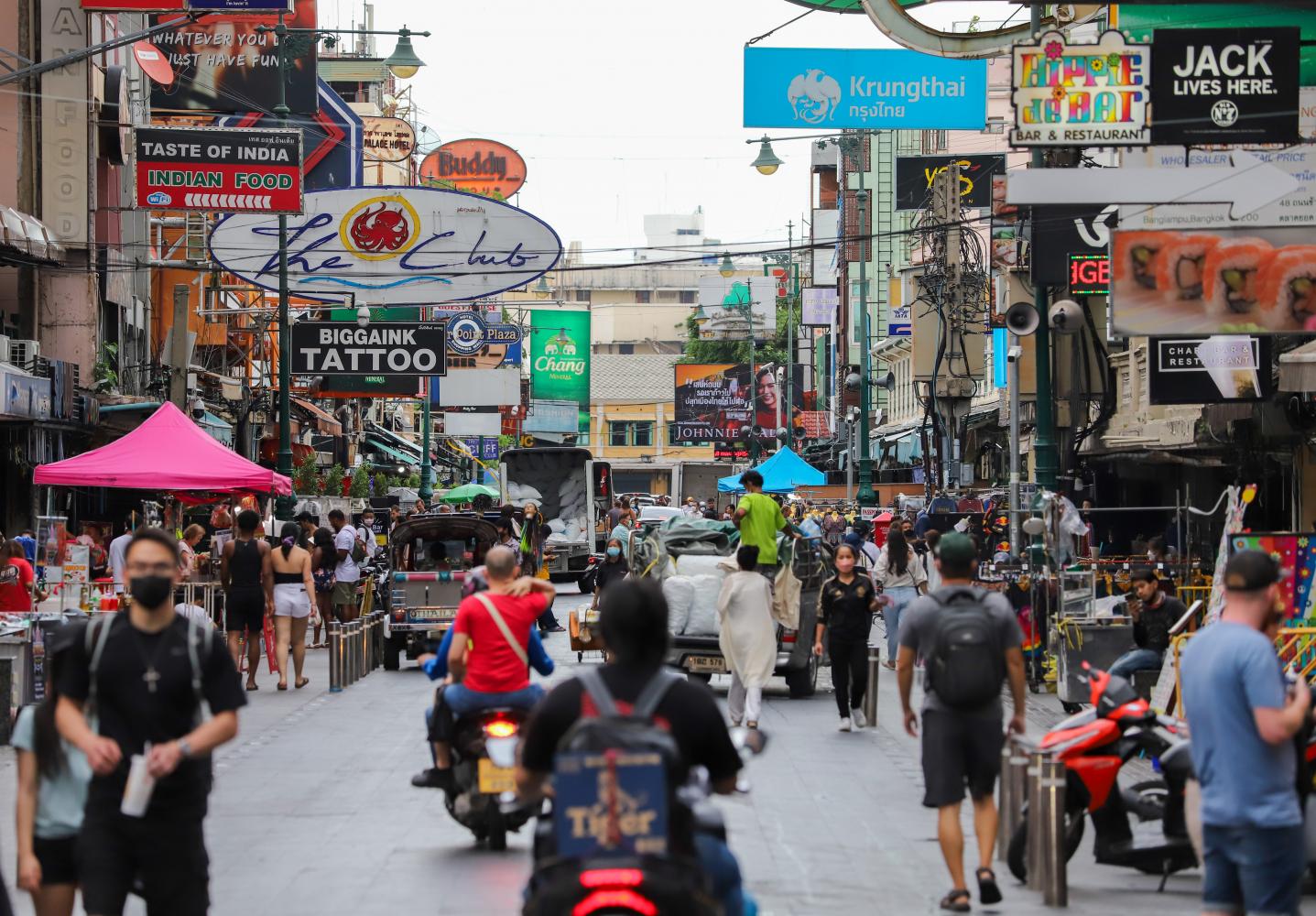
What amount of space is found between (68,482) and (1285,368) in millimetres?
13662

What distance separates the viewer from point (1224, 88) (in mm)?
16047

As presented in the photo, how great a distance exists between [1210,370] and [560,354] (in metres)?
50.5

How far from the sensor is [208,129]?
28.8 metres

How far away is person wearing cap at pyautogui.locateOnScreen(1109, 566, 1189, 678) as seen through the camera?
14.8 metres

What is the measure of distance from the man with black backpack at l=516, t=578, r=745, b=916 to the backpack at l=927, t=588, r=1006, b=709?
10.2 ft

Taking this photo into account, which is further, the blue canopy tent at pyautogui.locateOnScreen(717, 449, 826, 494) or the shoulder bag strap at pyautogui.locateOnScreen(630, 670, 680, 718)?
the blue canopy tent at pyautogui.locateOnScreen(717, 449, 826, 494)

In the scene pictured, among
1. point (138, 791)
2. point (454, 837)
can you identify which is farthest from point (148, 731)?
point (454, 837)

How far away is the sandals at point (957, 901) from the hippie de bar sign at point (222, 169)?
21459 millimetres

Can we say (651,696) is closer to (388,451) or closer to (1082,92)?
(1082,92)

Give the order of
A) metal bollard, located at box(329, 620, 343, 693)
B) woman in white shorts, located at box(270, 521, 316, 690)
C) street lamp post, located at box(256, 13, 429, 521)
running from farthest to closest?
street lamp post, located at box(256, 13, 429, 521), metal bollard, located at box(329, 620, 343, 693), woman in white shorts, located at box(270, 521, 316, 690)

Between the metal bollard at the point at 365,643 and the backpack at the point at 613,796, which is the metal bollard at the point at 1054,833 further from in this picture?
the metal bollard at the point at 365,643

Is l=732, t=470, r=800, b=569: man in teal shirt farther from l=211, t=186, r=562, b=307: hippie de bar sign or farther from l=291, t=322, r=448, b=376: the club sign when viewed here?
l=291, t=322, r=448, b=376: the club sign

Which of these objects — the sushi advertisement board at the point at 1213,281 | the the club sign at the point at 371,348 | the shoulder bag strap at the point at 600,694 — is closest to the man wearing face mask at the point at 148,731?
the shoulder bag strap at the point at 600,694

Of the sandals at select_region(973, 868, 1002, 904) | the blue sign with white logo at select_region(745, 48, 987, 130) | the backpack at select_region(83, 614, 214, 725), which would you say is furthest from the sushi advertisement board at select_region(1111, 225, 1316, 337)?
the backpack at select_region(83, 614, 214, 725)
